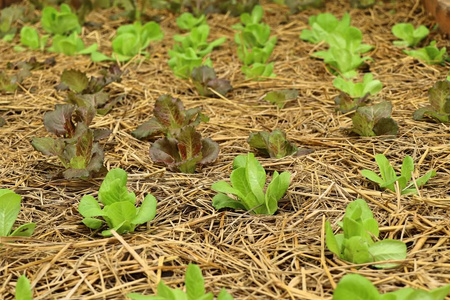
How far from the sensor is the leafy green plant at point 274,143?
6.40 feet

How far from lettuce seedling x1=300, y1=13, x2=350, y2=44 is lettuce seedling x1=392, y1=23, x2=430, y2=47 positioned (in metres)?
0.27

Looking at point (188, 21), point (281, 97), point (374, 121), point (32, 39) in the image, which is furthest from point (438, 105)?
point (32, 39)

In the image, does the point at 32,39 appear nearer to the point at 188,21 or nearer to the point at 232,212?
the point at 188,21

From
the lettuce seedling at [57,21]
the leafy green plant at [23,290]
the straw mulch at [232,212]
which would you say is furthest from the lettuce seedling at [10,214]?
the lettuce seedling at [57,21]

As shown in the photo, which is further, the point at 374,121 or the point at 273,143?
the point at 374,121

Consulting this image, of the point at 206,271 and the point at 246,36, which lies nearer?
the point at 206,271

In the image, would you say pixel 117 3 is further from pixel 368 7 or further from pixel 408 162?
pixel 408 162

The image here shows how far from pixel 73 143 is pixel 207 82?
0.77 meters

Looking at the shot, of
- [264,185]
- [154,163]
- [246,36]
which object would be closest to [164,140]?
[154,163]

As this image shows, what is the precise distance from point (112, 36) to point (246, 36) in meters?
0.85

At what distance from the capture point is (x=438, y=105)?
2.19 meters

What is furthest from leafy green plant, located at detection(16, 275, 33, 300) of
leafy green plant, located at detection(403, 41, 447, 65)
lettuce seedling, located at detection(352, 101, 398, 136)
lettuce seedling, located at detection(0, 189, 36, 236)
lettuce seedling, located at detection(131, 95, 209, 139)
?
leafy green plant, located at detection(403, 41, 447, 65)

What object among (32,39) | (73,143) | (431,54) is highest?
(431,54)

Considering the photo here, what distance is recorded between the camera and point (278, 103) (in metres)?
2.44
